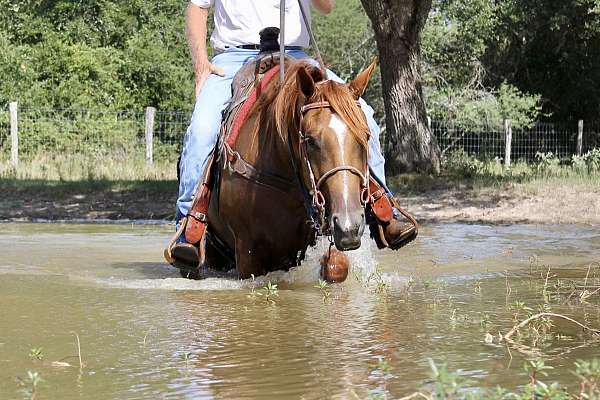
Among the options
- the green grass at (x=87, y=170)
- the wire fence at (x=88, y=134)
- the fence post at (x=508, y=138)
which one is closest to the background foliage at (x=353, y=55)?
the fence post at (x=508, y=138)

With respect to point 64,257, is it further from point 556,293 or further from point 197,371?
point 197,371

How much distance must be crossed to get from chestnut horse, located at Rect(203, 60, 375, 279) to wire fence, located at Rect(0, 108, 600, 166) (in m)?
19.5

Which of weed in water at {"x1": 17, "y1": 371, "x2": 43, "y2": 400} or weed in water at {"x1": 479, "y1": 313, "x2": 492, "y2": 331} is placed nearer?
weed in water at {"x1": 17, "y1": 371, "x2": 43, "y2": 400}

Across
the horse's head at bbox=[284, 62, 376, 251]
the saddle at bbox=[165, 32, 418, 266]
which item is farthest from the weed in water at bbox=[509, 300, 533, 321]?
→ the saddle at bbox=[165, 32, 418, 266]

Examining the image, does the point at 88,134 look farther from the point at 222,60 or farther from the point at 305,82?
the point at 305,82

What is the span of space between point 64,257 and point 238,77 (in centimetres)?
357

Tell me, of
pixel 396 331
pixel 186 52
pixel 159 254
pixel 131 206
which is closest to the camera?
pixel 396 331

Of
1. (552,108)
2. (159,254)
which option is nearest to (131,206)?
(159,254)

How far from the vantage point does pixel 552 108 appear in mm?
38375

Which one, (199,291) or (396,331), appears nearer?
(396,331)

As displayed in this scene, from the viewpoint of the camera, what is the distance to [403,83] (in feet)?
64.3

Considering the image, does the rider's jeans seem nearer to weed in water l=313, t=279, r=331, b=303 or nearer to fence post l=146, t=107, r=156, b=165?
weed in water l=313, t=279, r=331, b=303

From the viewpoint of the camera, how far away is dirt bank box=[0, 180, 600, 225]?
14.7m

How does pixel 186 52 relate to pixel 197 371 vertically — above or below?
above
